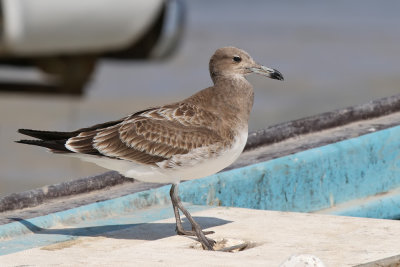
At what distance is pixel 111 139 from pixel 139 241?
20.7 inches

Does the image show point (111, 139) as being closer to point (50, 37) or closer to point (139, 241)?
point (139, 241)

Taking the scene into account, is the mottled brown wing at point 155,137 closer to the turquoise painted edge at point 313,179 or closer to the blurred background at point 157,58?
the turquoise painted edge at point 313,179

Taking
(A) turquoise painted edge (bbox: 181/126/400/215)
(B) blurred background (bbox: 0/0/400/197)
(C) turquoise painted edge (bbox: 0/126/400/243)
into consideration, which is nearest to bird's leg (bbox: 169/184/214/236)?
(C) turquoise painted edge (bbox: 0/126/400/243)

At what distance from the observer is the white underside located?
525 cm

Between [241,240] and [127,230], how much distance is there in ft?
1.91

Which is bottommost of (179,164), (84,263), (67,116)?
(84,263)

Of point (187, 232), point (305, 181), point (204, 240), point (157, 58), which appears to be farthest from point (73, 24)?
point (204, 240)

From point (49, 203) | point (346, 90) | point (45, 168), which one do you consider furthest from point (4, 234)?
point (346, 90)

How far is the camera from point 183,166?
5250 mm

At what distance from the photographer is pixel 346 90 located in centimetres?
1608

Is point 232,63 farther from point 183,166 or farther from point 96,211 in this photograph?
point 96,211

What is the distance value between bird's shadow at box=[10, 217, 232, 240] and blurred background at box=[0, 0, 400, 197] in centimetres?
606

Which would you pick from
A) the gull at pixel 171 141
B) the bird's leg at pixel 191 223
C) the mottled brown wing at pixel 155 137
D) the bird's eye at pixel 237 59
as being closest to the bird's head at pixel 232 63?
the bird's eye at pixel 237 59

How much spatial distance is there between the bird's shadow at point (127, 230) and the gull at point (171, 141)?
0.38 feet
